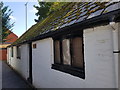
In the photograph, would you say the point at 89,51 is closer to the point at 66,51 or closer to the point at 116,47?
the point at 116,47

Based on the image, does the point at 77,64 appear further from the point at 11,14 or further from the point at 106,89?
the point at 11,14

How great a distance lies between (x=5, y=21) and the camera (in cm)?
1834

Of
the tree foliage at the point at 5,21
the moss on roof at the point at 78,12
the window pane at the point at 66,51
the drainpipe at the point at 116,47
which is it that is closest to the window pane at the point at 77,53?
the window pane at the point at 66,51

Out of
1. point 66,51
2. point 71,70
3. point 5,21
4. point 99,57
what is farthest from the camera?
point 5,21

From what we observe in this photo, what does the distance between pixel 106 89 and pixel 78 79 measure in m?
0.98

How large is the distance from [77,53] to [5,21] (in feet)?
56.0

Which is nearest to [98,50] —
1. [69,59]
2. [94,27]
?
[94,27]

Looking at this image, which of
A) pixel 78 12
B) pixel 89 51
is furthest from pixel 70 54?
pixel 78 12

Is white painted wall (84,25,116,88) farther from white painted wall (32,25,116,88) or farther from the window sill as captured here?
the window sill

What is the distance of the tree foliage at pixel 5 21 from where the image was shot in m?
17.6

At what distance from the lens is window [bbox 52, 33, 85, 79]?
3.65m

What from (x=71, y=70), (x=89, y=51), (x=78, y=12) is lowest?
(x=71, y=70)

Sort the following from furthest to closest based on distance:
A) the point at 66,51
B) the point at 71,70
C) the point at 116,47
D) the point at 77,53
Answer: the point at 66,51, the point at 71,70, the point at 77,53, the point at 116,47

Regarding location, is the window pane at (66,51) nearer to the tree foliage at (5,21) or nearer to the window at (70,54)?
the window at (70,54)
